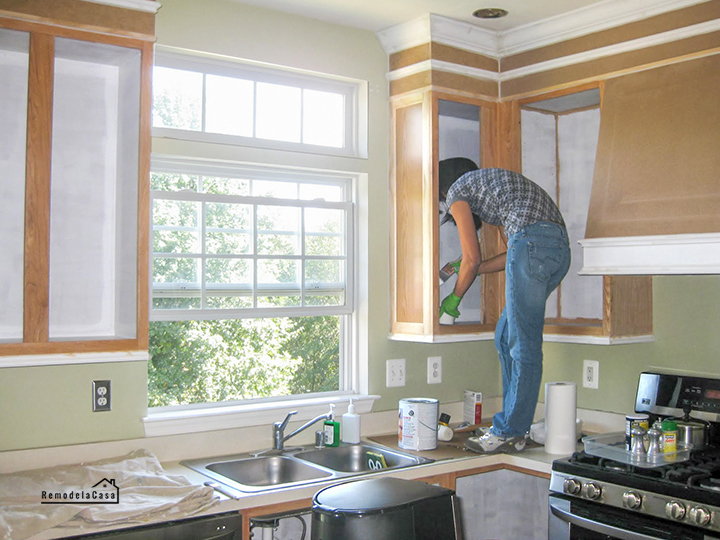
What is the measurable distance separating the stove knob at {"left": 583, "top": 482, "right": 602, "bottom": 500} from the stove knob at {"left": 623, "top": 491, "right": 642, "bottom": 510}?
9 centimetres

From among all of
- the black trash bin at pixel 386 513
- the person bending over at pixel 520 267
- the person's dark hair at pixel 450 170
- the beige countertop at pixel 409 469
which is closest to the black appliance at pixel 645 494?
the beige countertop at pixel 409 469

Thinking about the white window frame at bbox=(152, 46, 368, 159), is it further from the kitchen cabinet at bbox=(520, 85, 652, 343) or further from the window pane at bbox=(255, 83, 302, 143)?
the kitchen cabinet at bbox=(520, 85, 652, 343)

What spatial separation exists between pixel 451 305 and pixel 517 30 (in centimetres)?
124

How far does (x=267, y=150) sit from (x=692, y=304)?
5.88 ft

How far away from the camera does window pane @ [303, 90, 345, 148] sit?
3129 millimetres

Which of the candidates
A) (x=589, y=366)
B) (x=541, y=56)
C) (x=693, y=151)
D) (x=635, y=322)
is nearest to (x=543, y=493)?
(x=589, y=366)

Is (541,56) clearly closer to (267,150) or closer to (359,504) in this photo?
(267,150)

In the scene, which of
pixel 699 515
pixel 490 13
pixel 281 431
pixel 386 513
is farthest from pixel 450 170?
pixel 386 513

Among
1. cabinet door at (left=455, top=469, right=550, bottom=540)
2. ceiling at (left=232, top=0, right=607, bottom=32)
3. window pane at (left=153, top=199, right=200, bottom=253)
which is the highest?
ceiling at (left=232, top=0, right=607, bottom=32)

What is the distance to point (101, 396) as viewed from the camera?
2.49 m

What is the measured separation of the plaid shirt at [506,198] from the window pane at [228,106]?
89cm

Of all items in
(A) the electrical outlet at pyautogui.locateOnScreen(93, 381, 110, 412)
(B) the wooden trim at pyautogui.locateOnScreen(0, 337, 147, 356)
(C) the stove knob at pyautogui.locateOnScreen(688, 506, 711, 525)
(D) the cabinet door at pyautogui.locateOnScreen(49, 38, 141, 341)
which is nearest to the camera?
(C) the stove knob at pyautogui.locateOnScreen(688, 506, 711, 525)

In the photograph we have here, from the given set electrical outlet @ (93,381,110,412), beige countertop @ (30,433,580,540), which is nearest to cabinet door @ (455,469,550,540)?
beige countertop @ (30,433,580,540)

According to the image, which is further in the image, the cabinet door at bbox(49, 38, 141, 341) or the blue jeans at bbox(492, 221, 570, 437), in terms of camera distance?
the blue jeans at bbox(492, 221, 570, 437)
